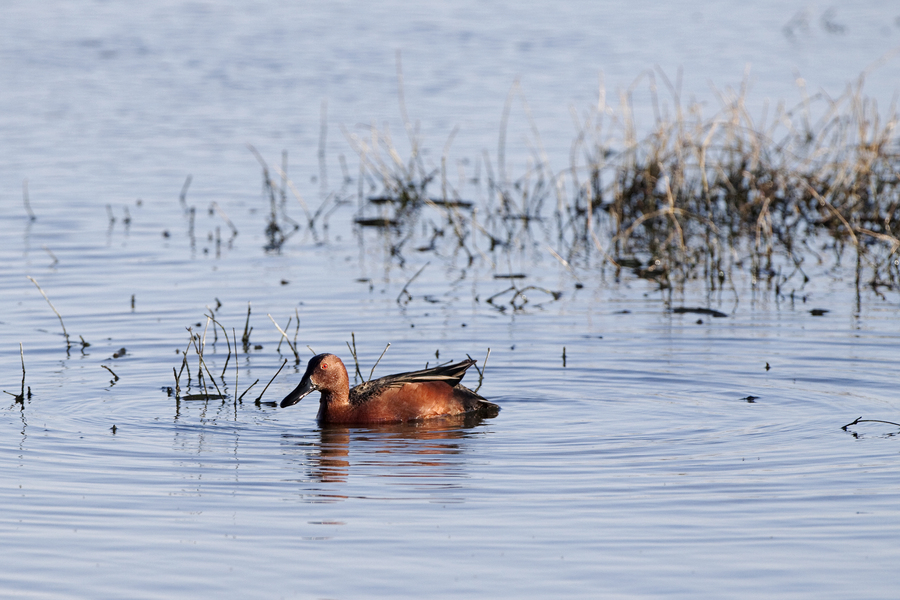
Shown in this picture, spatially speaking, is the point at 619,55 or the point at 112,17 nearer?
the point at 619,55

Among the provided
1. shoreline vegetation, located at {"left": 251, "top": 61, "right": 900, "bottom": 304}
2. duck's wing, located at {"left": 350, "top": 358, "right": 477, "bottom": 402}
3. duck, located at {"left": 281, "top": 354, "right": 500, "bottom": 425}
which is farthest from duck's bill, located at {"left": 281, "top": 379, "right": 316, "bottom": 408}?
shoreline vegetation, located at {"left": 251, "top": 61, "right": 900, "bottom": 304}

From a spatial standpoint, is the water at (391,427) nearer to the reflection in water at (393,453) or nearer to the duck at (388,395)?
the reflection in water at (393,453)

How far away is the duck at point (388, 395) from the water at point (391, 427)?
16 centimetres

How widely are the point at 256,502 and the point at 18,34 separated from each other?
25.5 m

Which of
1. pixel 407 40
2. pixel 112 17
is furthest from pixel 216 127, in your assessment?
pixel 112 17

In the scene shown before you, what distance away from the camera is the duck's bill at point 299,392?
28.1ft

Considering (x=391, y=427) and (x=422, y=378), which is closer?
(x=422, y=378)

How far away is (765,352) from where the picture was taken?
10.2 meters

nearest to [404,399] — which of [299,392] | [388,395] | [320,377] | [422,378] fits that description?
[388,395]

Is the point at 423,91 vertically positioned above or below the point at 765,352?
above

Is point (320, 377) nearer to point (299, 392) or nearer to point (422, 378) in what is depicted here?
point (299, 392)

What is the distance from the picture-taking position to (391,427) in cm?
870

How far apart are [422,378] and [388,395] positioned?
1.10 feet

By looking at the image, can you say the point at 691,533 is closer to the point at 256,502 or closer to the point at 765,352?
the point at 256,502
